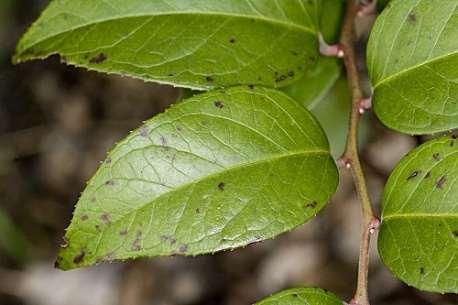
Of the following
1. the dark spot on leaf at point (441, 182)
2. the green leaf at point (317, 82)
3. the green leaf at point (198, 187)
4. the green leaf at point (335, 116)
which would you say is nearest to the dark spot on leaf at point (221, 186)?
the green leaf at point (198, 187)

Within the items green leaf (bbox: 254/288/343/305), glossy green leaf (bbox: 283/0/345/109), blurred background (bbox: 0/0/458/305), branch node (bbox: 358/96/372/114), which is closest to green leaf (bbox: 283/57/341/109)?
glossy green leaf (bbox: 283/0/345/109)

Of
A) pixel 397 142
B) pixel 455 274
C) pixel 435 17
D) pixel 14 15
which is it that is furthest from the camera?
pixel 14 15

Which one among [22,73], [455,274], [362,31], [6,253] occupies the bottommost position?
[6,253]

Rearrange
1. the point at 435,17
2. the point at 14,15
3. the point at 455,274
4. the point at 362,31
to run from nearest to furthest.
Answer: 1. the point at 455,274
2. the point at 435,17
3. the point at 362,31
4. the point at 14,15

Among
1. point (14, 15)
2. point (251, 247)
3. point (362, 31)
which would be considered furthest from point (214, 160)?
point (14, 15)

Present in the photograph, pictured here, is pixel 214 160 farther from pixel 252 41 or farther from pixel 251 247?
pixel 251 247

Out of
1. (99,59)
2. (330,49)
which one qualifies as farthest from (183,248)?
(330,49)

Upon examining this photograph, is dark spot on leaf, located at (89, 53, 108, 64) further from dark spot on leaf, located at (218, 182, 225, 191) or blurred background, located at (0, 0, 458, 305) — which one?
blurred background, located at (0, 0, 458, 305)
